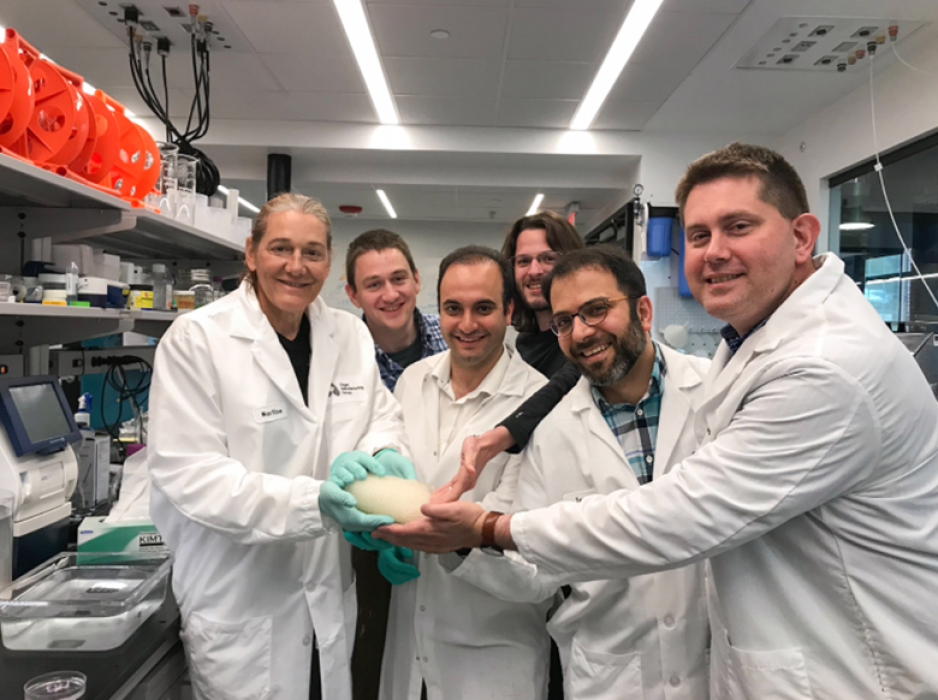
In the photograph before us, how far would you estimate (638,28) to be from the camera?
331 centimetres

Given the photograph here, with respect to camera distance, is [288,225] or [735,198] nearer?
[735,198]

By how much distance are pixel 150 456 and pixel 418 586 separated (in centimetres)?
69

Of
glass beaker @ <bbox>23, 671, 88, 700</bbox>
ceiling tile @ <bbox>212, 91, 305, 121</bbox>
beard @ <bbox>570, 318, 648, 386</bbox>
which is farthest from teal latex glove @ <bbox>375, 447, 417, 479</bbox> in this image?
ceiling tile @ <bbox>212, 91, 305, 121</bbox>

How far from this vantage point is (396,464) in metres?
1.48

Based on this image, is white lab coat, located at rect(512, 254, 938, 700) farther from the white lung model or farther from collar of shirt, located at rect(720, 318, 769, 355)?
the white lung model

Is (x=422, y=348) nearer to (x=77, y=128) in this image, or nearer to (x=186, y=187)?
(x=186, y=187)

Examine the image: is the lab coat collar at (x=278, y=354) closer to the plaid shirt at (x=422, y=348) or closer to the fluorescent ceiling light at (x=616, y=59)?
the plaid shirt at (x=422, y=348)

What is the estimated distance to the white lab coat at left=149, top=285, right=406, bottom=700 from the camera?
131 centimetres

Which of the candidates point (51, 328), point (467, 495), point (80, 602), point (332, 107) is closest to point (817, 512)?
point (467, 495)

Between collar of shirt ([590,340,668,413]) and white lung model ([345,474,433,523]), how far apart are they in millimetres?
476

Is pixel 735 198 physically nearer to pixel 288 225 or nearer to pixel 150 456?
pixel 288 225

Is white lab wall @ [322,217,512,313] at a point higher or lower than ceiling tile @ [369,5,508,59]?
lower

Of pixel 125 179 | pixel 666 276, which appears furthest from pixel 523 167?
pixel 125 179

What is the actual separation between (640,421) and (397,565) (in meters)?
0.66
